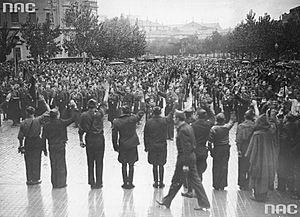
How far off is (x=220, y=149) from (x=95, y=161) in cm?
248

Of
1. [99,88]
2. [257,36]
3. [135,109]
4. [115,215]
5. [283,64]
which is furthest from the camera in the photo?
[257,36]

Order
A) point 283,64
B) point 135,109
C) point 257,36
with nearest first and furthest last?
point 135,109, point 283,64, point 257,36

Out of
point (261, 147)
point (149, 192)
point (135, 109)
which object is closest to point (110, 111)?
point (135, 109)

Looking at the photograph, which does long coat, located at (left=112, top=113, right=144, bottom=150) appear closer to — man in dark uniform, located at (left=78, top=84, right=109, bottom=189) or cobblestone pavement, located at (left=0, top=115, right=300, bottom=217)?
man in dark uniform, located at (left=78, top=84, right=109, bottom=189)

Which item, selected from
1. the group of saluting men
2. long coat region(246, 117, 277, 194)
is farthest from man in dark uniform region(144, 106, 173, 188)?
long coat region(246, 117, 277, 194)

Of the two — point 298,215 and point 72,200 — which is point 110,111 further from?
point 298,215

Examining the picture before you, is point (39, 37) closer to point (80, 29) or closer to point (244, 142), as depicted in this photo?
point (80, 29)

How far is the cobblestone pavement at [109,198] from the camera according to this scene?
22.9 feet

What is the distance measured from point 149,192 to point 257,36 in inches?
844

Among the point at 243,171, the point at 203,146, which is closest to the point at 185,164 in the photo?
the point at 203,146

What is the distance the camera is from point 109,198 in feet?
25.1

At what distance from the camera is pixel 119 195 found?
25.7 ft

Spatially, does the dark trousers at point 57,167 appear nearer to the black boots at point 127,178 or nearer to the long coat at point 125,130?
the long coat at point 125,130

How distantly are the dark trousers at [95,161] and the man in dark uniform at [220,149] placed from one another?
7.14ft
